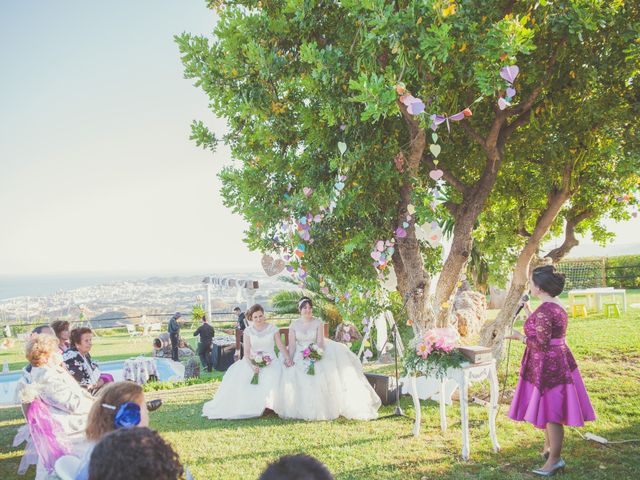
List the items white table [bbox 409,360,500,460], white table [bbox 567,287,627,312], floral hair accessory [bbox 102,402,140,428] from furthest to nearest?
white table [bbox 567,287,627,312] < white table [bbox 409,360,500,460] < floral hair accessory [bbox 102,402,140,428]

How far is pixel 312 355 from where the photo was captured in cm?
Answer: 770

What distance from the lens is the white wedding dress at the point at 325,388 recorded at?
7.27m

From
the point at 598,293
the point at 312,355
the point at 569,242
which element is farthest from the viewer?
the point at 598,293

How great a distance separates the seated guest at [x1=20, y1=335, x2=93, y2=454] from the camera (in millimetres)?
4691

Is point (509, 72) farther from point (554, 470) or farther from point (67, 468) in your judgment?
point (67, 468)

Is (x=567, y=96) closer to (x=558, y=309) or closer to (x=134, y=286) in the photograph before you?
(x=558, y=309)

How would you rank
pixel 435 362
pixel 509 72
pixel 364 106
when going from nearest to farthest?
pixel 509 72 < pixel 435 362 < pixel 364 106

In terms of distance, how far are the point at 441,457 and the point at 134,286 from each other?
8720 cm

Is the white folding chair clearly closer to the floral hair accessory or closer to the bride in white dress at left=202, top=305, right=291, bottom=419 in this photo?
the floral hair accessory

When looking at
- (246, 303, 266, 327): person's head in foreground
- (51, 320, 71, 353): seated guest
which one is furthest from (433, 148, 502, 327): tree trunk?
(51, 320, 71, 353): seated guest

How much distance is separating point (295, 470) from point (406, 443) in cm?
492

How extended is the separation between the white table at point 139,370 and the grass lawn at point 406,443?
157 inches

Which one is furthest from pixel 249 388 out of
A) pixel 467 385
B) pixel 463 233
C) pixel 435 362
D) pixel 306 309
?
pixel 463 233

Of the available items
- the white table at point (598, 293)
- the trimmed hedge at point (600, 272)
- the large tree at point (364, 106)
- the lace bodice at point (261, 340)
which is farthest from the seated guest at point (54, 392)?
the trimmed hedge at point (600, 272)
